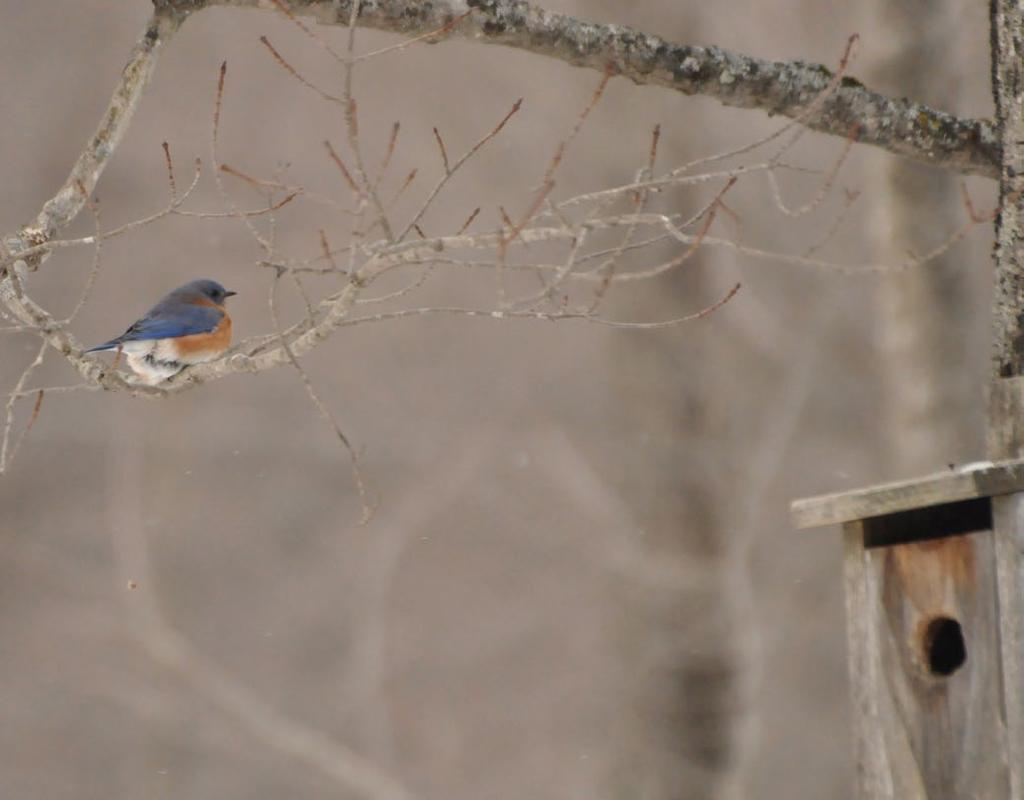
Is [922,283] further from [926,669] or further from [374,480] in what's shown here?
[374,480]

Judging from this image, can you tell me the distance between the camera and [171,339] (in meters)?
4.65

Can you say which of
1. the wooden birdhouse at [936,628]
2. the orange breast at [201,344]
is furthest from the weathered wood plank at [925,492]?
the orange breast at [201,344]

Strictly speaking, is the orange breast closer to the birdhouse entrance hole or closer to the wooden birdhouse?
the wooden birdhouse

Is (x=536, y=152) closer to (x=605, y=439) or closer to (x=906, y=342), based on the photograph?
(x=605, y=439)

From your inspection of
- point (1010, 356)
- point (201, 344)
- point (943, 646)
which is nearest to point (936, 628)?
point (943, 646)

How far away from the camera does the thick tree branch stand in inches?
131

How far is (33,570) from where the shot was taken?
11789 millimetres

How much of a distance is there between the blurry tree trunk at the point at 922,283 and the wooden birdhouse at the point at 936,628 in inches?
94.6

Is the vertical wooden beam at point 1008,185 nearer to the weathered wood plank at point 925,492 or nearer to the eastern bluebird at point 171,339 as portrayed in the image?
the weathered wood plank at point 925,492

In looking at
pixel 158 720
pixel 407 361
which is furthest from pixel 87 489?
pixel 407 361

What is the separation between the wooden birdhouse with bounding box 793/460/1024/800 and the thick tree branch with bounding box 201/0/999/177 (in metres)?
0.99

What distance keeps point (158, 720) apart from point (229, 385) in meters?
2.88

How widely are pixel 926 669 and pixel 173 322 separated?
8.59ft

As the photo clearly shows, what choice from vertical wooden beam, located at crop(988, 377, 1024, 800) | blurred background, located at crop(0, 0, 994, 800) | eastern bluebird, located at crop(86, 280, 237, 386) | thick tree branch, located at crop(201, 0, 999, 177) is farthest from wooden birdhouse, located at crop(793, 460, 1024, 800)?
blurred background, located at crop(0, 0, 994, 800)
